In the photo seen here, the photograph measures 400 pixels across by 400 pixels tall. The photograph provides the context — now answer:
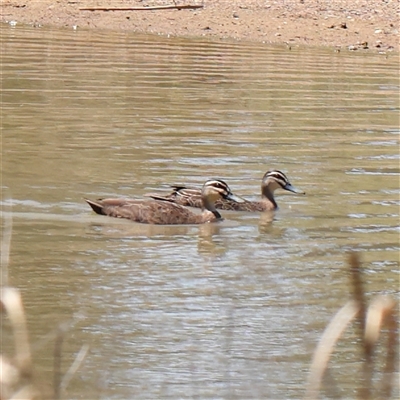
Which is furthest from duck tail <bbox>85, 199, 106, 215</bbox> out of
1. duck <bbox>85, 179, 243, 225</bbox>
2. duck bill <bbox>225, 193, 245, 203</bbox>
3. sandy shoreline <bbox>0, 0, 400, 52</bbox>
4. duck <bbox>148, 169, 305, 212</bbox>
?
sandy shoreline <bbox>0, 0, 400, 52</bbox>

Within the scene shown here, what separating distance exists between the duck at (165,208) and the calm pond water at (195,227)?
100 millimetres

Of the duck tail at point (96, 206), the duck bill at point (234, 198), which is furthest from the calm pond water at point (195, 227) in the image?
the duck bill at point (234, 198)

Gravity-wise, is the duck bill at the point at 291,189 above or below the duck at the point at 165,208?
above

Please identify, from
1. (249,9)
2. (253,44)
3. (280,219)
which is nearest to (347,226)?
(280,219)

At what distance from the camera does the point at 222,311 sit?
23.9ft

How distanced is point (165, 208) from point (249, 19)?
46.1 feet

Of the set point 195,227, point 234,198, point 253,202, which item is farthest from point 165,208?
point 253,202

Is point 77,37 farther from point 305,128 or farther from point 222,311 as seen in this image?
point 222,311

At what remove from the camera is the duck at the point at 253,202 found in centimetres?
1049

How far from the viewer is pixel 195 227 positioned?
1003 cm

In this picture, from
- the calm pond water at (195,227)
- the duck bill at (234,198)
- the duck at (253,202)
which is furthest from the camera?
the duck at (253,202)

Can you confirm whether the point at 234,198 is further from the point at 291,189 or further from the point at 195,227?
the point at 291,189

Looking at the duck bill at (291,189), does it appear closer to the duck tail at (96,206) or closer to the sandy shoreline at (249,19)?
the duck tail at (96,206)

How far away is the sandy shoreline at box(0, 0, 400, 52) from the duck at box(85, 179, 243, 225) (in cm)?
1181
